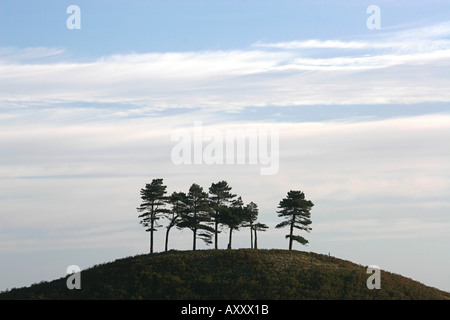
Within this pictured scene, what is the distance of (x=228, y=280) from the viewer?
65.3 m

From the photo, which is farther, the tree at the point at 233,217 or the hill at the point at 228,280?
the tree at the point at 233,217

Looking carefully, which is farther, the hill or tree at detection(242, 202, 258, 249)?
tree at detection(242, 202, 258, 249)

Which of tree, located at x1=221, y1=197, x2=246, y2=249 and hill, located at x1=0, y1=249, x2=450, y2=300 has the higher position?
tree, located at x1=221, y1=197, x2=246, y2=249

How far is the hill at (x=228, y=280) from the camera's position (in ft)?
206

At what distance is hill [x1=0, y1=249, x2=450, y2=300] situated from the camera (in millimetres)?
62688

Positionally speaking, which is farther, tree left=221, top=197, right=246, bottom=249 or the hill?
tree left=221, top=197, right=246, bottom=249

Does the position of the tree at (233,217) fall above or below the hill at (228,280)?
above

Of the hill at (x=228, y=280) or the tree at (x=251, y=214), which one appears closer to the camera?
the hill at (x=228, y=280)

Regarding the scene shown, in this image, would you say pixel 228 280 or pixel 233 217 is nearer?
pixel 228 280

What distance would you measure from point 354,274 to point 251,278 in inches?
508

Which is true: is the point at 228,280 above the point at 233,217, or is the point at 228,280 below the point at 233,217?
below
